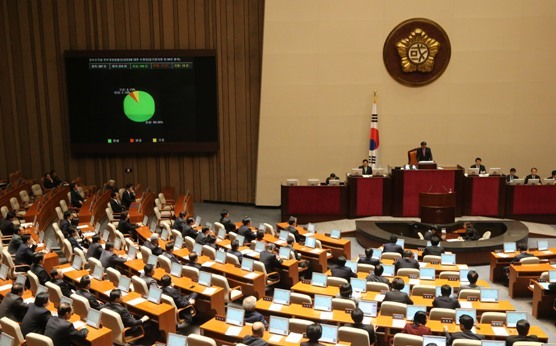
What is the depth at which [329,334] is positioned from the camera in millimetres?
7188

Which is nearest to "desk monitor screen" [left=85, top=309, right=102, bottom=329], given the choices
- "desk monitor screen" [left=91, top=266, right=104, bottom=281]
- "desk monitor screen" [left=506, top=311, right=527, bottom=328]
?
"desk monitor screen" [left=91, top=266, right=104, bottom=281]

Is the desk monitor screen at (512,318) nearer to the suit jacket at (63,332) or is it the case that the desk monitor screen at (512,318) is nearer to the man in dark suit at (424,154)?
the suit jacket at (63,332)

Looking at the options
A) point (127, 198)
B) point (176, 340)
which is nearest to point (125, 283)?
point (176, 340)

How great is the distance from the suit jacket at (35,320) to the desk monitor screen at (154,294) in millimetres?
1516

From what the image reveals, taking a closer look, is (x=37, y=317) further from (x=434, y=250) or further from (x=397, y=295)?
(x=434, y=250)

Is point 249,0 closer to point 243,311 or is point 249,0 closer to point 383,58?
point 383,58

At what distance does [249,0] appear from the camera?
18.4 metres

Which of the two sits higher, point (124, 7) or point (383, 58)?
point (124, 7)

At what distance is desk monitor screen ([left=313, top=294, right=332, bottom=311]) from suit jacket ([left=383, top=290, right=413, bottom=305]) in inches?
33.8

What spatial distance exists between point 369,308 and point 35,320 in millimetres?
4616

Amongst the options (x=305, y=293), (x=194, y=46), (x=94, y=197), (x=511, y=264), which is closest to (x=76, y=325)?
(x=305, y=293)

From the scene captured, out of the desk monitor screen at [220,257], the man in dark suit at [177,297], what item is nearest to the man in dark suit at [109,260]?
the desk monitor screen at [220,257]

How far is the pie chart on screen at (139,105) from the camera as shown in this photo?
18.4 meters

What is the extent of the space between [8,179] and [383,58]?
42.5ft
